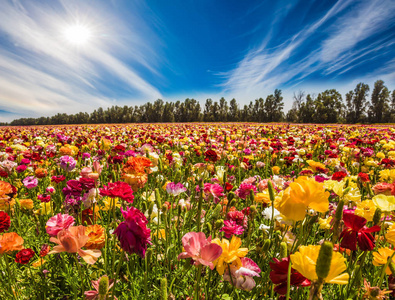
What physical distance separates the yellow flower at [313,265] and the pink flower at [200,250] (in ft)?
0.80

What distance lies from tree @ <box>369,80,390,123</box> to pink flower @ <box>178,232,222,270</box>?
69059mm

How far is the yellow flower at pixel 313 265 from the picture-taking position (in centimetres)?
58

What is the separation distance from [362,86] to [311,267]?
71268 millimetres

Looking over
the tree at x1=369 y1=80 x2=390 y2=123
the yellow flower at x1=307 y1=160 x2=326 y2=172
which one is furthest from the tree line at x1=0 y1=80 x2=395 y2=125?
the yellow flower at x1=307 y1=160 x2=326 y2=172

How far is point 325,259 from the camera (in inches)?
18.9

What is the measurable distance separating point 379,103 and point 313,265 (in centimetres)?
7043

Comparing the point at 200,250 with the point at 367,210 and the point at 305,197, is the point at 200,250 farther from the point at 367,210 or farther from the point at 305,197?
the point at 367,210

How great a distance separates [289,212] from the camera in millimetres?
778

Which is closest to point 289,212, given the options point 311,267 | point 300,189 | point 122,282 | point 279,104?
point 300,189

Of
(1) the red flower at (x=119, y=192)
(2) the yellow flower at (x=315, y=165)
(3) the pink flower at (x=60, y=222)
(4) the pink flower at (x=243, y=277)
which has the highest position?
(1) the red flower at (x=119, y=192)

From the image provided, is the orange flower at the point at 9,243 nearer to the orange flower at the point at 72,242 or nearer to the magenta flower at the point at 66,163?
the orange flower at the point at 72,242

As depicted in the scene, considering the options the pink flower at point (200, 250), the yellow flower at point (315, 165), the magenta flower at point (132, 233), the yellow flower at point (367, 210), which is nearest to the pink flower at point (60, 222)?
the magenta flower at point (132, 233)

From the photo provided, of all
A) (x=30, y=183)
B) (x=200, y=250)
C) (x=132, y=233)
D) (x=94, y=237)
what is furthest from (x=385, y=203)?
(x=30, y=183)

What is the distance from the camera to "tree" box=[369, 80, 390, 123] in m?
50.8
